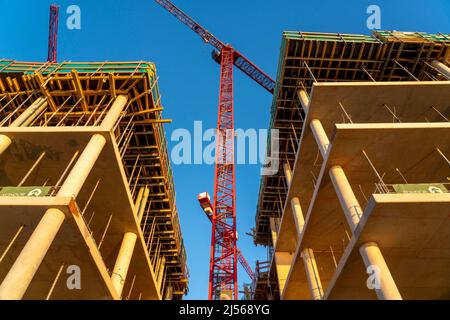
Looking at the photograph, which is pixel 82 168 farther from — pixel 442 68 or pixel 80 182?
pixel 442 68

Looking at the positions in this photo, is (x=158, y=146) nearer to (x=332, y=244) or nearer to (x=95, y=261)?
(x=95, y=261)

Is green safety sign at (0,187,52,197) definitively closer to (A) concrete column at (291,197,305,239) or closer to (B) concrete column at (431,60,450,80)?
(A) concrete column at (291,197,305,239)

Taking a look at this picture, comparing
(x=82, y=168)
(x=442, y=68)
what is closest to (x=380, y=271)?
(x=82, y=168)

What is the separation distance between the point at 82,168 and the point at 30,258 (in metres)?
3.90

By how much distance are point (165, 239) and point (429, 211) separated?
58.7 feet

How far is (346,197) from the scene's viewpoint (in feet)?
40.3

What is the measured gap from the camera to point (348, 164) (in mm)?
13938

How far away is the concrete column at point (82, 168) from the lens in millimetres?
11336

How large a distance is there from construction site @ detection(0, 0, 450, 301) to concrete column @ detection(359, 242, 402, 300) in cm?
5

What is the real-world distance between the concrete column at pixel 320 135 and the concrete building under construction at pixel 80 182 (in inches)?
333

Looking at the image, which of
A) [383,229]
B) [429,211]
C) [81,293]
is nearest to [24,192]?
[81,293]

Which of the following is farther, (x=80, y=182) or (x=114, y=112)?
(x=114, y=112)

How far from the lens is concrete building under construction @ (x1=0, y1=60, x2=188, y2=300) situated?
1062 centimetres

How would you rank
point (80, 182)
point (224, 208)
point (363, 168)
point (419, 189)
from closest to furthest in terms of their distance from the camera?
point (419, 189) < point (80, 182) < point (363, 168) < point (224, 208)
